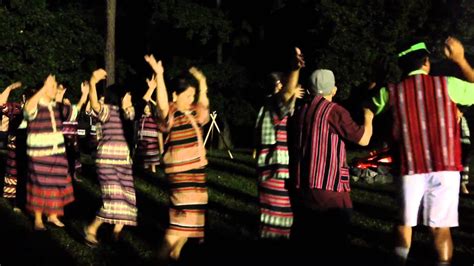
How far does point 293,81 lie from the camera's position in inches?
288

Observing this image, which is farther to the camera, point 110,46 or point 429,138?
point 110,46

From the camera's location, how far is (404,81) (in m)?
6.65

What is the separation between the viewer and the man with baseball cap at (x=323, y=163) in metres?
7.00

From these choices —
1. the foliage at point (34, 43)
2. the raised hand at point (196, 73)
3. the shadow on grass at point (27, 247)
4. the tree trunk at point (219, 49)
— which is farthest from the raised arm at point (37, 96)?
the tree trunk at point (219, 49)

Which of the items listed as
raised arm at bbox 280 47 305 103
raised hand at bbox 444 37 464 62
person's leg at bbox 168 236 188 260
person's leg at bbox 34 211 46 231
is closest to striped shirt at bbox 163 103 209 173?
person's leg at bbox 168 236 188 260

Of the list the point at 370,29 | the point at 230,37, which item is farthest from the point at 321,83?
the point at 230,37

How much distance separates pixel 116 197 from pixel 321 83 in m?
3.22

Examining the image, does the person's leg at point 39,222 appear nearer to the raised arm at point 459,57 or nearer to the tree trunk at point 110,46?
the raised arm at point 459,57

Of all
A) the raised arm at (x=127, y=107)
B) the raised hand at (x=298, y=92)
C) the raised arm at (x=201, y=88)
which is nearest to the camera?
the raised hand at (x=298, y=92)

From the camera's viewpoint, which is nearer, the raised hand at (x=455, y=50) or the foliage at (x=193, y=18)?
the raised hand at (x=455, y=50)

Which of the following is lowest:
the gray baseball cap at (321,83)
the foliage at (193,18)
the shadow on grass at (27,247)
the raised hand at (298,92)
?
the shadow on grass at (27,247)

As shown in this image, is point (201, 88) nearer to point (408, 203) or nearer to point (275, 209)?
point (275, 209)

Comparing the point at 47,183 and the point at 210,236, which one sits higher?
the point at 47,183

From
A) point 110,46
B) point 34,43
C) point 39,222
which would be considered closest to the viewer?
point 39,222
